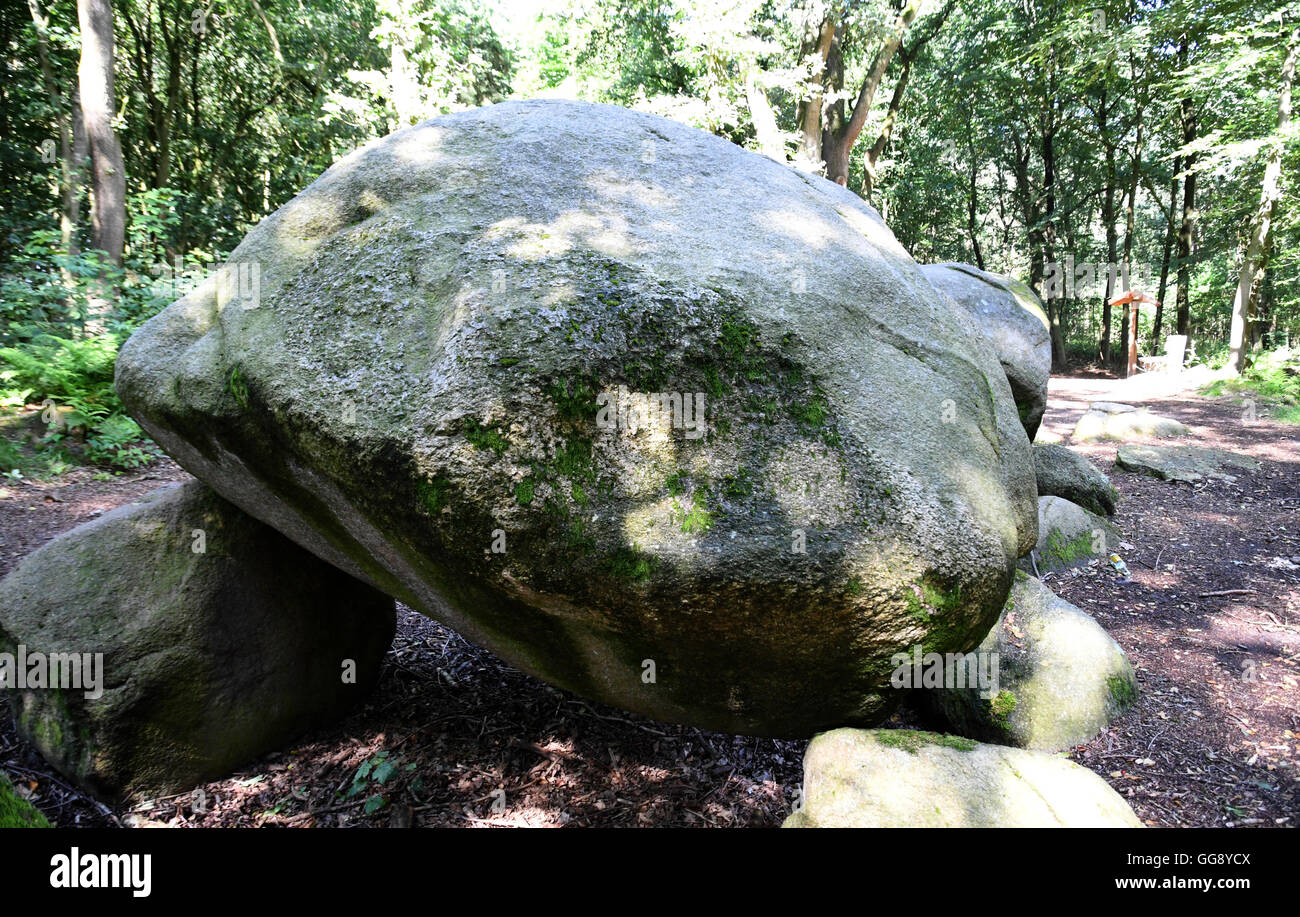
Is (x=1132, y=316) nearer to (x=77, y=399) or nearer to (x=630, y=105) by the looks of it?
(x=630, y=105)

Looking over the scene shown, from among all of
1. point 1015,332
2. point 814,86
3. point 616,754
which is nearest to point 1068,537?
point 1015,332

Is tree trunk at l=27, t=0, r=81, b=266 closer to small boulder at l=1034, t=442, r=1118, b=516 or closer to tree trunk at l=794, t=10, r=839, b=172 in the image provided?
tree trunk at l=794, t=10, r=839, b=172

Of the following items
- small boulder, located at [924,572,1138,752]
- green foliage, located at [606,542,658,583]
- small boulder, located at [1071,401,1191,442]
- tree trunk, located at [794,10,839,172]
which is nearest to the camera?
green foliage, located at [606,542,658,583]

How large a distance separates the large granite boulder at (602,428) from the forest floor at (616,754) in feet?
2.14

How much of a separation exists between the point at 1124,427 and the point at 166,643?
10.6 meters

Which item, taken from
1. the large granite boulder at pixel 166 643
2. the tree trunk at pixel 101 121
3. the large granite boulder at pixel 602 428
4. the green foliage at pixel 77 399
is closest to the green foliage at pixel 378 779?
the large granite boulder at pixel 166 643

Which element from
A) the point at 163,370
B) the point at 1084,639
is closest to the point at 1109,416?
the point at 1084,639

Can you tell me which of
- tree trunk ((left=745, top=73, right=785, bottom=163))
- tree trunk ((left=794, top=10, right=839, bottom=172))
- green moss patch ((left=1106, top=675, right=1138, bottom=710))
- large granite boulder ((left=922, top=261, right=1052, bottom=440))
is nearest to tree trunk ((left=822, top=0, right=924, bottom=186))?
tree trunk ((left=794, top=10, right=839, bottom=172))

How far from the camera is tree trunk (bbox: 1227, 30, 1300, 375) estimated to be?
12.8m

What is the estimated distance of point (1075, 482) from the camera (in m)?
6.14

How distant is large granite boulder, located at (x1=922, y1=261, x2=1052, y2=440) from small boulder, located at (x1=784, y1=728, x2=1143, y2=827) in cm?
371

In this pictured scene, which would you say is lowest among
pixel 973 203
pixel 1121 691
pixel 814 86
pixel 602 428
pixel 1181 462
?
pixel 1121 691

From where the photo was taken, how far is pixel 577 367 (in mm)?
2209
